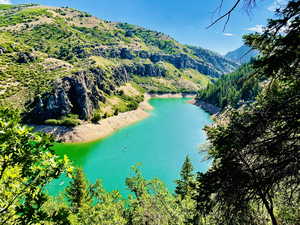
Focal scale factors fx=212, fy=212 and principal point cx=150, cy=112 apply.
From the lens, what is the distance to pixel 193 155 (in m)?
61.6

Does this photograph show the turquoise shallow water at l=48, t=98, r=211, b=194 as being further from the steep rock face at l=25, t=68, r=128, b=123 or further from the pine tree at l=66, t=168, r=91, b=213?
the steep rock face at l=25, t=68, r=128, b=123

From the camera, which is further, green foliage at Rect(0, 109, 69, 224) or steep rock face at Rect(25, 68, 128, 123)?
steep rock face at Rect(25, 68, 128, 123)

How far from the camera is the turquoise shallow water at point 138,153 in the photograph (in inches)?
1969

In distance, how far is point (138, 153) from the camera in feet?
212

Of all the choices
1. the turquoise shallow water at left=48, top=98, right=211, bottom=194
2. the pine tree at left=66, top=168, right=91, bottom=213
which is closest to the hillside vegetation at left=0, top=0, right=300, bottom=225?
the pine tree at left=66, top=168, right=91, bottom=213

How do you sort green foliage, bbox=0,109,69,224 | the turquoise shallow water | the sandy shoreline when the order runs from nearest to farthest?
green foliage, bbox=0,109,69,224 → the turquoise shallow water → the sandy shoreline

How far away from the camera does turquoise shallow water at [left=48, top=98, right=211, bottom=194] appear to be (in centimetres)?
5000

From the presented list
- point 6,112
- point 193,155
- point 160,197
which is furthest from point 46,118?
point 6,112

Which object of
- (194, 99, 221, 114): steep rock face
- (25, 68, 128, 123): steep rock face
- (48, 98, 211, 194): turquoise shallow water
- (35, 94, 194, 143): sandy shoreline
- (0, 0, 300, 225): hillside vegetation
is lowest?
(0, 0, 300, 225): hillside vegetation

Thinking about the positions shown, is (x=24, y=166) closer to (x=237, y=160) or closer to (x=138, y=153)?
(x=237, y=160)

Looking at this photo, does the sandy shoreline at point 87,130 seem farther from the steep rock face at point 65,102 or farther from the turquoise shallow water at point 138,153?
the steep rock face at point 65,102

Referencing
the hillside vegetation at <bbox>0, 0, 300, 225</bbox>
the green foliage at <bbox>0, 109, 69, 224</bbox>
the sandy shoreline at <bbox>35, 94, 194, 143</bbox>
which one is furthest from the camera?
the sandy shoreline at <bbox>35, 94, 194, 143</bbox>

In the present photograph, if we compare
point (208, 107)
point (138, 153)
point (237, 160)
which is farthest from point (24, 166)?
point (208, 107)

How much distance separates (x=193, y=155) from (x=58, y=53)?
175m
